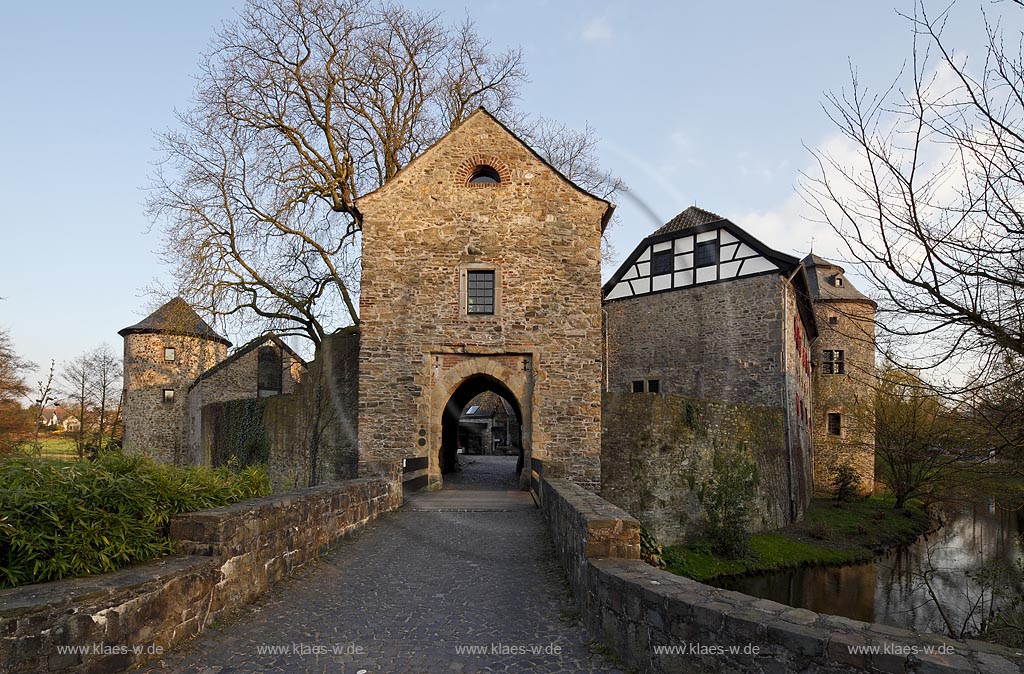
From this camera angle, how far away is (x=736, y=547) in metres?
16.2

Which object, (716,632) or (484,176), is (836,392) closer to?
(484,176)

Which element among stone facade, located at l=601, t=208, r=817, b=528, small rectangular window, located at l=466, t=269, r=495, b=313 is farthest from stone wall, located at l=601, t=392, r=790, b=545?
small rectangular window, located at l=466, t=269, r=495, b=313

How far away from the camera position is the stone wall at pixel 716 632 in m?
2.74

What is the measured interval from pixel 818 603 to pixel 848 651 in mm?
13714

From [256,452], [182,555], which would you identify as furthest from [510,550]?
[256,452]

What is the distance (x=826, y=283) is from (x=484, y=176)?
72.1ft

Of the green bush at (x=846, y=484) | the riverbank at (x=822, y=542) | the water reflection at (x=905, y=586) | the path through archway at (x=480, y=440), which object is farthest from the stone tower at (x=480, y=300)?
the green bush at (x=846, y=484)

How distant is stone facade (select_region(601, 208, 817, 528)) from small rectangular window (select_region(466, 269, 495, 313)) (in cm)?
427

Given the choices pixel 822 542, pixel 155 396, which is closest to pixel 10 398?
pixel 155 396

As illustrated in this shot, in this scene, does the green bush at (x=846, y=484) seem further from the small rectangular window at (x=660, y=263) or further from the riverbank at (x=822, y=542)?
the small rectangular window at (x=660, y=263)

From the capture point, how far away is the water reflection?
1295 centimetres

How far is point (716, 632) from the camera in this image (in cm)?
336

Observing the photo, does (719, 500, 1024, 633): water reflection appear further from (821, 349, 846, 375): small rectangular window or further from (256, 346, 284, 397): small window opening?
(256, 346, 284, 397): small window opening

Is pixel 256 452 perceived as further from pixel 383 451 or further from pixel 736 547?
pixel 736 547
